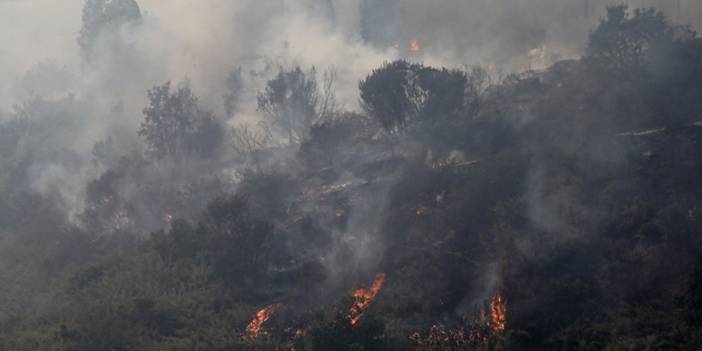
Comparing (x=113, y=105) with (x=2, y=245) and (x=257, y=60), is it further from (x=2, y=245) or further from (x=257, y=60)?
(x=2, y=245)

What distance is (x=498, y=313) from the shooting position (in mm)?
27844

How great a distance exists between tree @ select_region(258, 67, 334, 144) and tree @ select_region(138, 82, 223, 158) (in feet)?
17.7

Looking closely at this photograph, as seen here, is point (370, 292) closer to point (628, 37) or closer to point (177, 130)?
point (177, 130)

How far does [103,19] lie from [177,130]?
35438 millimetres

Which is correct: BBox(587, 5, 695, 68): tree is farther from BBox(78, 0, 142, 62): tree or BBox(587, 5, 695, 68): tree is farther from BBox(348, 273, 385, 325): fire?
BBox(78, 0, 142, 62): tree

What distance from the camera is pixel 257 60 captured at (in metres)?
76.2

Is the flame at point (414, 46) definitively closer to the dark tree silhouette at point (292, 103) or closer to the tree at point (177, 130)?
the dark tree silhouette at point (292, 103)

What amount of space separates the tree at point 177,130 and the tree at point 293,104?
5.40 metres

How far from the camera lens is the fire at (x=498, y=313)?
1057 inches

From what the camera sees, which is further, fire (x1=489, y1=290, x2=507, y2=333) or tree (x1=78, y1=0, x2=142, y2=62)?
tree (x1=78, y1=0, x2=142, y2=62)

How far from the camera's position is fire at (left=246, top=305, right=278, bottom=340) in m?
31.2

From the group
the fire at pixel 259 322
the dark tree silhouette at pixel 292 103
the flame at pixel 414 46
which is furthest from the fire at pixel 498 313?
the flame at pixel 414 46

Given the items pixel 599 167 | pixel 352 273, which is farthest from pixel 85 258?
pixel 599 167

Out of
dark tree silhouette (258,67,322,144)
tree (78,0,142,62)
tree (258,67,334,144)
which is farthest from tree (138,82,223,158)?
tree (78,0,142,62)
